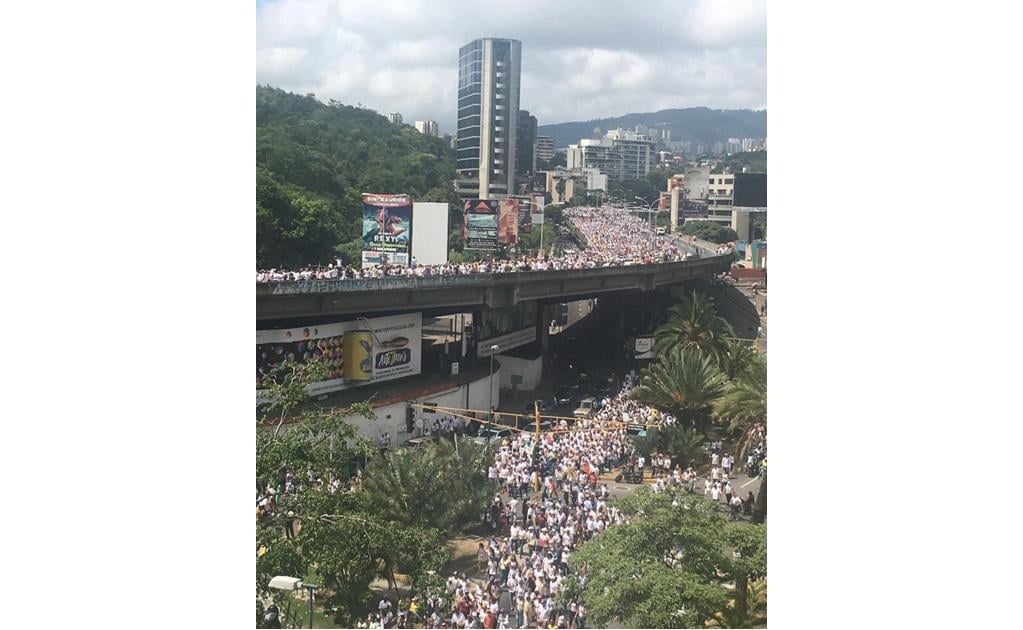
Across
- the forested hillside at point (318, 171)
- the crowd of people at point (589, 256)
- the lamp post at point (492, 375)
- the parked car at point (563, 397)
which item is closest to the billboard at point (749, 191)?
the crowd of people at point (589, 256)

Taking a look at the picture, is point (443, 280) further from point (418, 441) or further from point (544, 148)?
point (544, 148)

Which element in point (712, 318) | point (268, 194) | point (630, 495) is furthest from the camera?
point (268, 194)

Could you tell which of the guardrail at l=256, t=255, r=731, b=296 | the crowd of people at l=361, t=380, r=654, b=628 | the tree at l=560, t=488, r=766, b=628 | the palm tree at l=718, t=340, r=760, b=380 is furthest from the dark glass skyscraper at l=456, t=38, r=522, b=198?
the tree at l=560, t=488, r=766, b=628

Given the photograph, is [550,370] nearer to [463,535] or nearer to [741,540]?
[463,535]

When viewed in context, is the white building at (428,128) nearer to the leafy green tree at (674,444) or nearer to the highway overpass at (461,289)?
the highway overpass at (461,289)

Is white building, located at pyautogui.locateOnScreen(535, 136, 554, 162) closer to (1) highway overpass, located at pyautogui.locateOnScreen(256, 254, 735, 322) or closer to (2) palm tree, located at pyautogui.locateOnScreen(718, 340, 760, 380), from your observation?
(1) highway overpass, located at pyautogui.locateOnScreen(256, 254, 735, 322)

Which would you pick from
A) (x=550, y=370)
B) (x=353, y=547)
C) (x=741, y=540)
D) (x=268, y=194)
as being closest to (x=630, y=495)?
(x=741, y=540)
